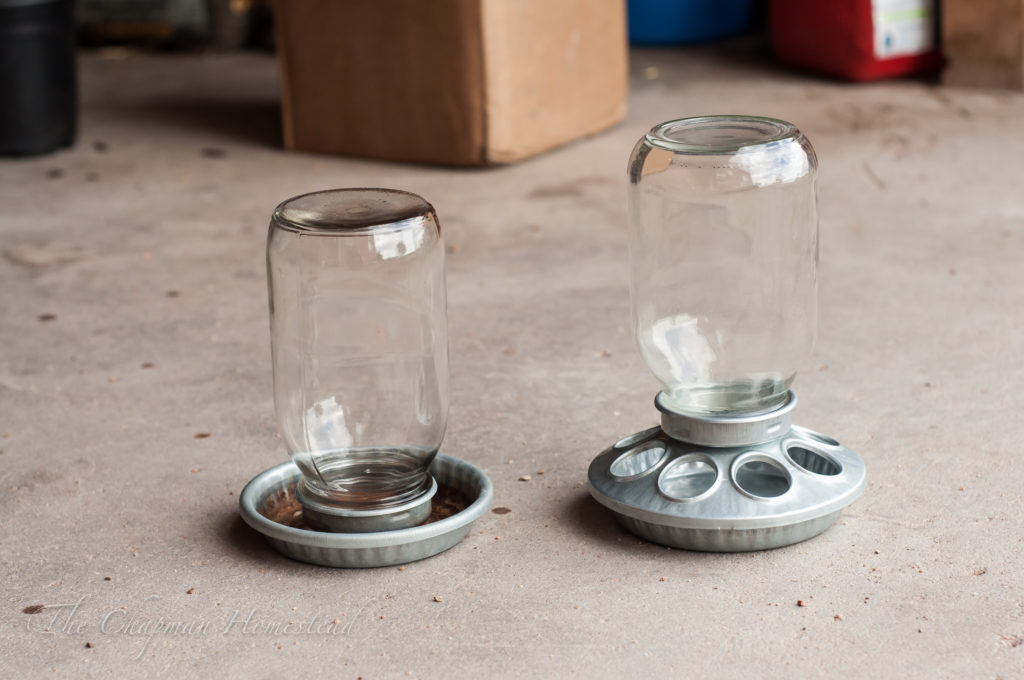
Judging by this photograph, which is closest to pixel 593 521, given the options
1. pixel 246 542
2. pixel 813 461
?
pixel 813 461

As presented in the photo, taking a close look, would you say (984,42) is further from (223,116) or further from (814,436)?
(814,436)

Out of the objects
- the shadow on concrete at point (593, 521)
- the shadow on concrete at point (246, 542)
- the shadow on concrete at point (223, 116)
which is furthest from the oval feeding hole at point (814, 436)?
the shadow on concrete at point (223, 116)

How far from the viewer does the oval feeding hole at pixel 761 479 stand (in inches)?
74.0

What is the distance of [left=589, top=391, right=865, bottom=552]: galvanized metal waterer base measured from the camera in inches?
68.6

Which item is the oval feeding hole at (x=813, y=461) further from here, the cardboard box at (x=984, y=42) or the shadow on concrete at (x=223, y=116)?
the cardboard box at (x=984, y=42)

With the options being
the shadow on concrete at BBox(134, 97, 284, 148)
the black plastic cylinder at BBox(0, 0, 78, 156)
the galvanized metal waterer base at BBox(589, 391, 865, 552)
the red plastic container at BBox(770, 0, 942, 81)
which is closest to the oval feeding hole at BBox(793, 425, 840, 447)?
the galvanized metal waterer base at BBox(589, 391, 865, 552)

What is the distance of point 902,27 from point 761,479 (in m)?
3.72

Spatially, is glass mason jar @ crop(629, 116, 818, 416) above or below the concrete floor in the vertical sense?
above

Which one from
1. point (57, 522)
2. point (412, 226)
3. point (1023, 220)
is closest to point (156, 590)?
point (57, 522)

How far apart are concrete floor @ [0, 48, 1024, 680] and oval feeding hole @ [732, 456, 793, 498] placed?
4.4 inches

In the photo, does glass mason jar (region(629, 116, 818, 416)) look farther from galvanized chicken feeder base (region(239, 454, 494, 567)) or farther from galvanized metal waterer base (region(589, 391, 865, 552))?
galvanized chicken feeder base (region(239, 454, 494, 567))

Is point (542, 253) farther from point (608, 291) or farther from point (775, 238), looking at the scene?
point (775, 238)

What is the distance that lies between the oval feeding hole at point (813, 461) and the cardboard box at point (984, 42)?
350 centimetres

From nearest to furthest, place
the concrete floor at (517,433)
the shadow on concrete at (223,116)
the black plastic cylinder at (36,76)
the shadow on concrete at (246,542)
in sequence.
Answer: the concrete floor at (517,433) → the shadow on concrete at (246,542) → the black plastic cylinder at (36,76) → the shadow on concrete at (223,116)
